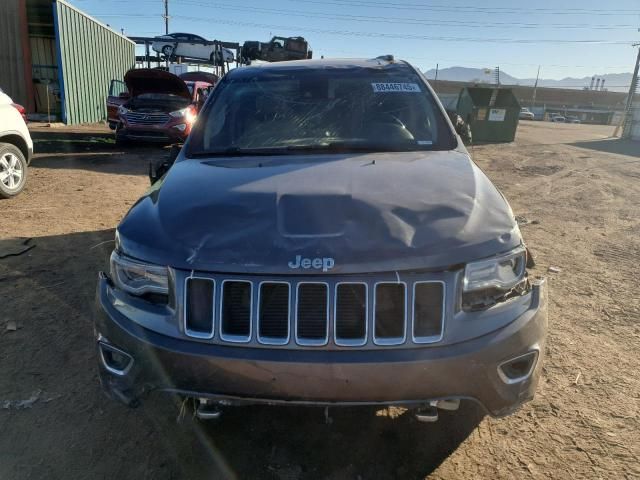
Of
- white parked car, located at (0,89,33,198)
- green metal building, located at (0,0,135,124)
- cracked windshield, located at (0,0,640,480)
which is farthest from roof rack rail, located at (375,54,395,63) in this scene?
green metal building, located at (0,0,135,124)

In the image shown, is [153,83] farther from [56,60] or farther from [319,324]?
[319,324]

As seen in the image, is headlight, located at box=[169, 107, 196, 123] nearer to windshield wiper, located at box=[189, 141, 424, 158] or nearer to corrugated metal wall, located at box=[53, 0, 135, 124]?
corrugated metal wall, located at box=[53, 0, 135, 124]

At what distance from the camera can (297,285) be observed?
1.82m

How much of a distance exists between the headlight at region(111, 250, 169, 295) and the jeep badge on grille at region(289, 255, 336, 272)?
0.55 m

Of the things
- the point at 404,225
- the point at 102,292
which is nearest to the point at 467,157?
the point at 404,225

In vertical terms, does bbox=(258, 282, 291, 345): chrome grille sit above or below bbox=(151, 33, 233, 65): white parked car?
below

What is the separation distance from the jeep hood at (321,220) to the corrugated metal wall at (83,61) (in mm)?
16384

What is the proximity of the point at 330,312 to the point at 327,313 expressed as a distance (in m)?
0.01

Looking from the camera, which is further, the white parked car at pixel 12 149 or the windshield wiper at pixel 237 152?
the white parked car at pixel 12 149

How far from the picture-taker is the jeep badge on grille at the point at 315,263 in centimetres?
182

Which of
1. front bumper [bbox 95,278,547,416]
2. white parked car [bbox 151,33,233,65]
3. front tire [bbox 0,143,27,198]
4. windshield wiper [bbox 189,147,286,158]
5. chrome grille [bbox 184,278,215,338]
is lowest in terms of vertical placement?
front tire [bbox 0,143,27,198]

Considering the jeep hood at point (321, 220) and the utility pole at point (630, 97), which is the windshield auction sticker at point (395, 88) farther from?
the utility pole at point (630, 97)

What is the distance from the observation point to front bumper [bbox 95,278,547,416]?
1.78m

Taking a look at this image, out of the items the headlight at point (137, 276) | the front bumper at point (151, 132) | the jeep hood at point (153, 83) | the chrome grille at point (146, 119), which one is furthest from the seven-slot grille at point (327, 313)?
the jeep hood at point (153, 83)
